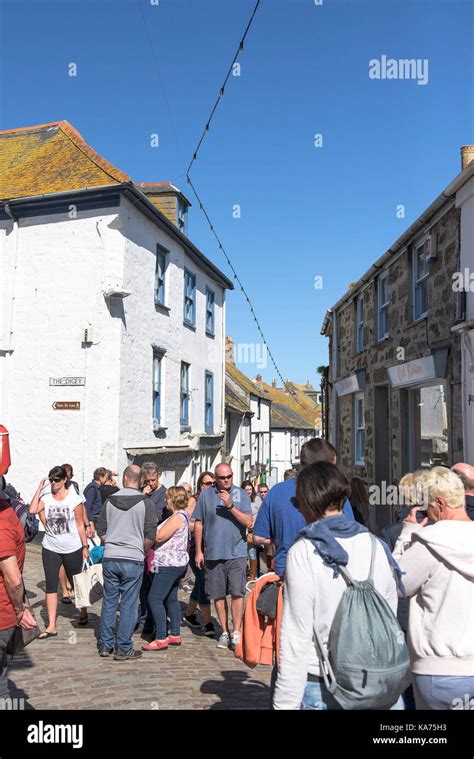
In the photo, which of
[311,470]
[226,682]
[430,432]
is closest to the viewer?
[311,470]

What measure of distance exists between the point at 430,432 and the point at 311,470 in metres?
9.42

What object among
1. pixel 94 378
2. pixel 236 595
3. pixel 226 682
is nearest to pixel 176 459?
pixel 94 378

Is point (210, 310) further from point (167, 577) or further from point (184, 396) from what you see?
point (167, 577)

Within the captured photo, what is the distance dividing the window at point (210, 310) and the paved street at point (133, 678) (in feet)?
47.9

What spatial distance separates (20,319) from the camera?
13.7m

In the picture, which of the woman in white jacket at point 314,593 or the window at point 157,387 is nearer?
the woman in white jacket at point 314,593

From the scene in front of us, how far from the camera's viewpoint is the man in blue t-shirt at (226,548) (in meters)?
6.56

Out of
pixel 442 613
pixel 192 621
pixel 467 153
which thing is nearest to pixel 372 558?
pixel 442 613

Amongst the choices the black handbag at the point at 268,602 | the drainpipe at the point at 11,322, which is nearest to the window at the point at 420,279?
the drainpipe at the point at 11,322

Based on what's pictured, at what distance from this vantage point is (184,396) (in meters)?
18.3

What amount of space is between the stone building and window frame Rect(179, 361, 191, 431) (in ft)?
13.9

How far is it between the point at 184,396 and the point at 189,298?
9.18 ft

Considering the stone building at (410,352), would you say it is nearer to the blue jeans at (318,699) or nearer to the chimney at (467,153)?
the chimney at (467,153)

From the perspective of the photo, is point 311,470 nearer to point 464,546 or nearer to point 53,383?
point 464,546
